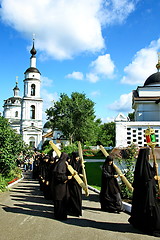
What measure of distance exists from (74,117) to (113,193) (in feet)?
114

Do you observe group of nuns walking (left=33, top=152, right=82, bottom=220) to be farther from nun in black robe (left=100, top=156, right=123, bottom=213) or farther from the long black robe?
nun in black robe (left=100, top=156, right=123, bottom=213)

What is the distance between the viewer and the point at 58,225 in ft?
20.4

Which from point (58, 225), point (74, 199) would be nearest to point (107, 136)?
point (74, 199)

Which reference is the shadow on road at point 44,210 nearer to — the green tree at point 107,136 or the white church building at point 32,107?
the green tree at point 107,136

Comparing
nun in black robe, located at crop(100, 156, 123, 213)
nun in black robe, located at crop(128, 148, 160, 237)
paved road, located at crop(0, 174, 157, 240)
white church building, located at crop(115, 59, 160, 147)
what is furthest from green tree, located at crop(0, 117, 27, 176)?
nun in black robe, located at crop(128, 148, 160, 237)

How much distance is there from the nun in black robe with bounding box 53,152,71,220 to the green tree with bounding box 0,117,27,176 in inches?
241

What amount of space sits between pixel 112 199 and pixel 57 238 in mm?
2798

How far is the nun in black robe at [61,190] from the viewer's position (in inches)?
265

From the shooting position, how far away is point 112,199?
7648 mm

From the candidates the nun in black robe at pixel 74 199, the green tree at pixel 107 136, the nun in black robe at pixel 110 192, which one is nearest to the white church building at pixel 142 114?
the nun in black robe at pixel 110 192

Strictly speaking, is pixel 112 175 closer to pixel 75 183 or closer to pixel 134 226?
pixel 75 183

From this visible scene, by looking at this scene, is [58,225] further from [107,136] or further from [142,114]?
[107,136]

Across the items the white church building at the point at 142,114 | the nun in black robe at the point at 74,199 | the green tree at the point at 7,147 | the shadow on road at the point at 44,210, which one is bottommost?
the shadow on road at the point at 44,210

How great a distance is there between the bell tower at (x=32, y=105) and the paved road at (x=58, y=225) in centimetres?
4988
